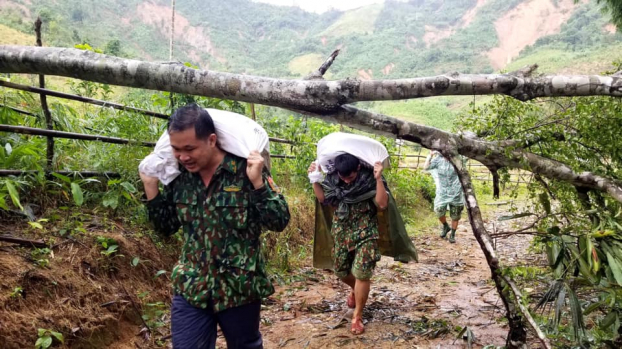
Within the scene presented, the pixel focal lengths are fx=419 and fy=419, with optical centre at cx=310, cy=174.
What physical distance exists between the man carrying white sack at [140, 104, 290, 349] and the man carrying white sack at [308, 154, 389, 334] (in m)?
1.62

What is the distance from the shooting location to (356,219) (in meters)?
3.86

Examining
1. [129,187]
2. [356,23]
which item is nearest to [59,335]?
[129,187]

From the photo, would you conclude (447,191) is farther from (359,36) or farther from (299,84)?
Answer: (359,36)

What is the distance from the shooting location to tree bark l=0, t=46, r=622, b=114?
299cm

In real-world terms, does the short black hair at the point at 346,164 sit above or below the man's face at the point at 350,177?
above

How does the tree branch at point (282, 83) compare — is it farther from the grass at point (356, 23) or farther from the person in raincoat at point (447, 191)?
the grass at point (356, 23)

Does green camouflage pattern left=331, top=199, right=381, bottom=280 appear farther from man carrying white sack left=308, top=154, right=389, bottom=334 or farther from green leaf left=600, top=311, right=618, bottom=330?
green leaf left=600, top=311, right=618, bottom=330

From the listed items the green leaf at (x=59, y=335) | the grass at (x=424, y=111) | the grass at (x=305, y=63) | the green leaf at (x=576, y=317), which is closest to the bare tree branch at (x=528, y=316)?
the green leaf at (x=576, y=317)

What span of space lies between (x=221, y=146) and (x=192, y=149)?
0.61 feet

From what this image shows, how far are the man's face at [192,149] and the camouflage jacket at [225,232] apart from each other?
0.32 ft

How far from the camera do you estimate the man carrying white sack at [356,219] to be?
3703 millimetres

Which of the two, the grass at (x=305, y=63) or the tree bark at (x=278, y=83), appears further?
the grass at (x=305, y=63)

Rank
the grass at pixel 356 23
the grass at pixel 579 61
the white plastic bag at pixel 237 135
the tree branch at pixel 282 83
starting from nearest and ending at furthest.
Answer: the white plastic bag at pixel 237 135, the tree branch at pixel 282 83, the grass at pixel 579 61, the grass at pixel 356 23

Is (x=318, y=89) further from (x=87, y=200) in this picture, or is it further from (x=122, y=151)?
(x=87, y=200)
